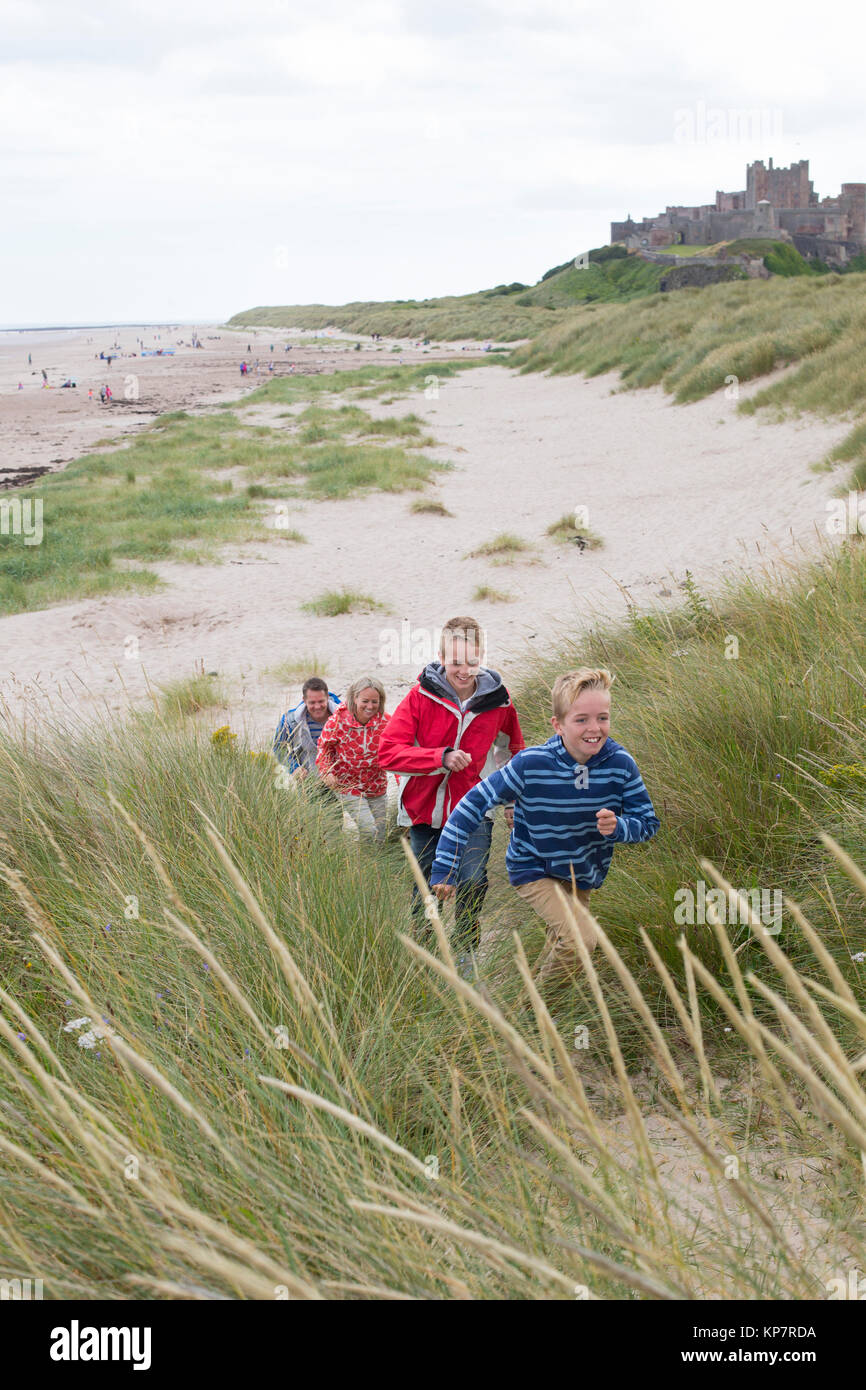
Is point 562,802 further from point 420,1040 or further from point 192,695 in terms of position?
point 192,695

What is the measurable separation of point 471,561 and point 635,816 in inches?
399

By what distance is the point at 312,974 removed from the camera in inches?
104

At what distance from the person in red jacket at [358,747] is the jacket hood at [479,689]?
833 millimetres

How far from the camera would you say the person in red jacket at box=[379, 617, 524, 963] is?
426cm

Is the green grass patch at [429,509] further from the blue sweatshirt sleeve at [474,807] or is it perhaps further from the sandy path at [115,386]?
the blue sweatshirt sleeve at [474,807]

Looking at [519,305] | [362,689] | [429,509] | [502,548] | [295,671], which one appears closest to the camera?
[362,689]

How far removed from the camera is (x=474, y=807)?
361cm

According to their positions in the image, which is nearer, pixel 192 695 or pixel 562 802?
pixel 562 802

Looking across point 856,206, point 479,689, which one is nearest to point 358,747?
point 479,689

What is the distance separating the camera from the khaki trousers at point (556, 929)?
3.09m

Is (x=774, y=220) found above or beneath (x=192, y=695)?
above

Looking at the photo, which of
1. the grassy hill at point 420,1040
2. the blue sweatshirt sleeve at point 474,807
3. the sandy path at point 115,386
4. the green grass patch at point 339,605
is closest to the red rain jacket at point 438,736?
the grassy hill at point 420,1040

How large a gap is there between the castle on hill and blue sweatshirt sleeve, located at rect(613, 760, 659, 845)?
77.4 meters

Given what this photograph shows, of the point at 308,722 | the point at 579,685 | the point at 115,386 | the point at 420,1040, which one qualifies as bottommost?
the point at 420,1040
